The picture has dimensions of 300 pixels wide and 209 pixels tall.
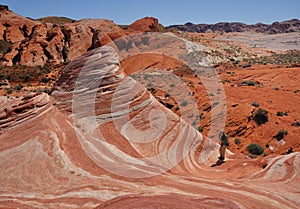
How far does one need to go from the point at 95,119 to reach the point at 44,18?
127 meters

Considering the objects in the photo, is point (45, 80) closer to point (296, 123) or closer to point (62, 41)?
point (62, 41)

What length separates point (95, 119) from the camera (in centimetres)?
818

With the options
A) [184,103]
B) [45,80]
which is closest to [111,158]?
[184,103]

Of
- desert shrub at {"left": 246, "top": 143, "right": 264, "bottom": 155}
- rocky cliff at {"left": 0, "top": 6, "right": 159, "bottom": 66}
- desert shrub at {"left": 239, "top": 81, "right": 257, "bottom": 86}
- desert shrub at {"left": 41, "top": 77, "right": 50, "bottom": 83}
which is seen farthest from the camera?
rocky cliff at {"left": 0, "top": 6, "right": 159, "bottom": 66}

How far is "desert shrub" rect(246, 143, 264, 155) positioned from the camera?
46.8 ft

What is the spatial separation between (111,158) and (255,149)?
1023cm

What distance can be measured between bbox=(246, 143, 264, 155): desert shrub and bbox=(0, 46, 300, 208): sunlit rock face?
5416mm

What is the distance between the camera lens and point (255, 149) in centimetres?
1440

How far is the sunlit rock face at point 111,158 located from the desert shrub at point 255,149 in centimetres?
542

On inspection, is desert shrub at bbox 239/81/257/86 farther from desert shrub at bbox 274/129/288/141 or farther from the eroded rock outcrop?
the eroded rock outcrop

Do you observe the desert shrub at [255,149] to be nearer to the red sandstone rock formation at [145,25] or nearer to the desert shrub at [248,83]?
the desert shrub at [248,83]

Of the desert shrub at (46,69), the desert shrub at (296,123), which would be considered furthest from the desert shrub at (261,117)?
the desert shrub at (46,69)

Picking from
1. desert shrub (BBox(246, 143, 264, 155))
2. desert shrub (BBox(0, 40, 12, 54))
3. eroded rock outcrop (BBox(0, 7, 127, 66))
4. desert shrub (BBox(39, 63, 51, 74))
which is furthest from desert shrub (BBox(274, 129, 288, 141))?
desert shrub (BBox(0, 40, 12, 54))

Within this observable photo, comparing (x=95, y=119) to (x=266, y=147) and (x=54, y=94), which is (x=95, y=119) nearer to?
(x=54, y=94)
